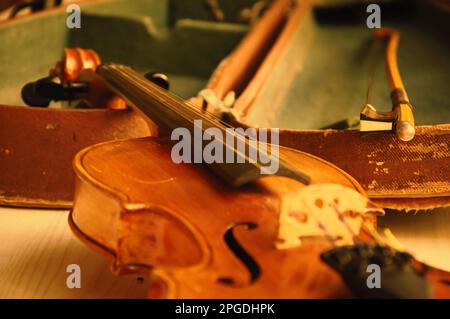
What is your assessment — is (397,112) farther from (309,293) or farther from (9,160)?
(9,160)

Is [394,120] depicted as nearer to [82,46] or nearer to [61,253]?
[61,253]

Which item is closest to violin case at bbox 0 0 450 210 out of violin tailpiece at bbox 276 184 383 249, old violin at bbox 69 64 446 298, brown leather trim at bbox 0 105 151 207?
brown leather trim at bbox 0 105 151 207

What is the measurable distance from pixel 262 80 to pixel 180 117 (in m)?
0.51

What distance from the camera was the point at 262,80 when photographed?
1.53m

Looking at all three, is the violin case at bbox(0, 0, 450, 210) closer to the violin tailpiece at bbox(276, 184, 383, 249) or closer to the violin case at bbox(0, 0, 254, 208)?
the violin case at bbox(0, 0, 254, 208)

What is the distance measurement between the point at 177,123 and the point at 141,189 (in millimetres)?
164

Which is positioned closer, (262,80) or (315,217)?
(315,217)

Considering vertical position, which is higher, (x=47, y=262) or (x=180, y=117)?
(x=180, y=117)

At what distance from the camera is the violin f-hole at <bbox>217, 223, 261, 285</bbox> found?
75cm

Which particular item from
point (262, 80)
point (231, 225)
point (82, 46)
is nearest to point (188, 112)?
point (231, 225)

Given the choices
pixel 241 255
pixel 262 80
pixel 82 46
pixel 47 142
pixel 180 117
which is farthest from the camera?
pixel 82 46

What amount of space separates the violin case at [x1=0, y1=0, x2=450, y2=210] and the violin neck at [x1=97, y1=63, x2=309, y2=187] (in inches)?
2.9

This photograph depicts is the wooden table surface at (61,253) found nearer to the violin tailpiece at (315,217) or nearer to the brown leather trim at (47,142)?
the brown leather trim at (47,142)

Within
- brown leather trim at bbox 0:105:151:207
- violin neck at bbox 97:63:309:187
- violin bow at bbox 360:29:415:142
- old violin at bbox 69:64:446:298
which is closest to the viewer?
old violin at bbox 69:64:446:298
